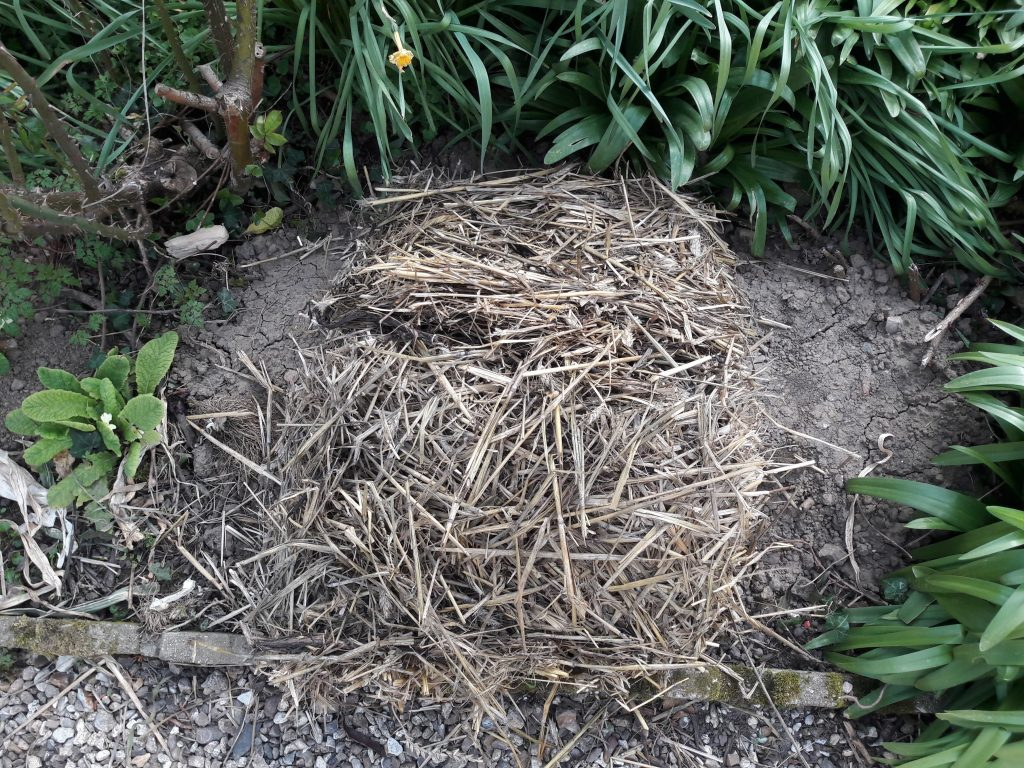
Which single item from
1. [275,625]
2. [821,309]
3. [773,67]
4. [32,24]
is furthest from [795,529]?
[32,24]

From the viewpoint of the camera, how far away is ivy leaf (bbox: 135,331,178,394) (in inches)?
78.0

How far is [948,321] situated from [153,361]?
A: 2.32 meters

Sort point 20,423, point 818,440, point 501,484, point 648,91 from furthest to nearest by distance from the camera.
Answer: point 818,440 < point 20,423 < point 648,91 < point 501,484

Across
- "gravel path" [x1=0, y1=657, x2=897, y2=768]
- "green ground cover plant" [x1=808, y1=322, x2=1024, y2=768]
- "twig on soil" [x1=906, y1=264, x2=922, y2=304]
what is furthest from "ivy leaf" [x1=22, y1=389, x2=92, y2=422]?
"twig on soil" [x1=906, y1=264, x2=922, y2=304]

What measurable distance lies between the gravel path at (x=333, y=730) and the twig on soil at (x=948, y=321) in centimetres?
106

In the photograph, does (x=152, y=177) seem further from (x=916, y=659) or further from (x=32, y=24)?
(x=916, y=659)

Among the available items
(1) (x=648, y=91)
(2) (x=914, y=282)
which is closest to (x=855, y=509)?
(2) (x=914, y=282)

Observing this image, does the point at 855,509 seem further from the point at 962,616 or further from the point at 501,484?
the point at 501,484

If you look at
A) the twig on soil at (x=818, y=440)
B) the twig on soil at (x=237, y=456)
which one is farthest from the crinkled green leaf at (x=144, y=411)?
the twig on soil at (x=818, y=440)

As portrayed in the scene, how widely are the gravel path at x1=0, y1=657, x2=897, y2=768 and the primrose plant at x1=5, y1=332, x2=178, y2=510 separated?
0.50 m

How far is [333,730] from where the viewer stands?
1.88 meters

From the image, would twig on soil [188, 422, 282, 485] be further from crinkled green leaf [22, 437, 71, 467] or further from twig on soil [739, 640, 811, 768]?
twig on soil [739, 640, 811, 768]

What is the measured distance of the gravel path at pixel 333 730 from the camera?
185 centimetres

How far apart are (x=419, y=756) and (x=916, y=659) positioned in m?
1.28
